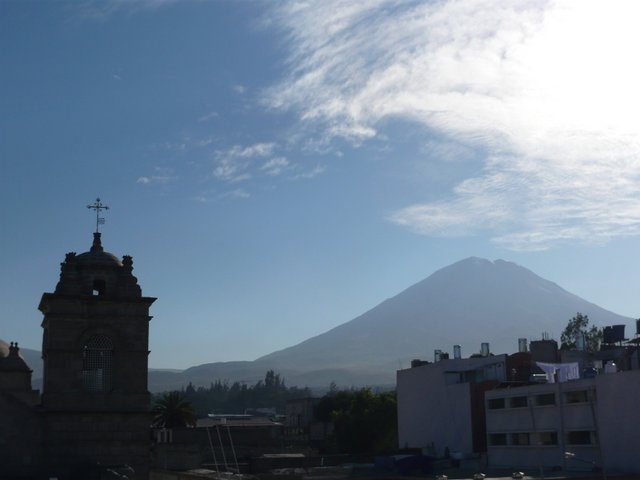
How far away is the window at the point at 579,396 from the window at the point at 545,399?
4.57 feet

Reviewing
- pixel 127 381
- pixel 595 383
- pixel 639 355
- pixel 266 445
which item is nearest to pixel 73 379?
pixel 127 381

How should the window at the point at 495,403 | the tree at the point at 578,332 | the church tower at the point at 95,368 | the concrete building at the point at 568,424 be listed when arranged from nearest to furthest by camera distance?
1. the church tower at the point at 95,368
2. the concrete building at the point at 568,424
3. the window at the point at 495,403
4. the tree at the point at 578,332

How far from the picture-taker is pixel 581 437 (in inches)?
2082

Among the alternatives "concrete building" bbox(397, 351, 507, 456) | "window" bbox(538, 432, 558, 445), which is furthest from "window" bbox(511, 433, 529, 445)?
"concrete building" bbox(397, 351, 507, 456)

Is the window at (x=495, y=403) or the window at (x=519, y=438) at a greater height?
the window at (x=495, y=403)

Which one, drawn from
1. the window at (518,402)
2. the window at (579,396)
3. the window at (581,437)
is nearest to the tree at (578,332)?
the window at (518,402)

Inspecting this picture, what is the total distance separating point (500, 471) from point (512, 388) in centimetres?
565

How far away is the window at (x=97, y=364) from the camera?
48.4 m

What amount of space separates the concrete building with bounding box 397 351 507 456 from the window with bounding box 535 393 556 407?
8.49 metres

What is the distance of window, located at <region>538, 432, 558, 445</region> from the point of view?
5512 centimetres

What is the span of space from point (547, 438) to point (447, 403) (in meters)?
14.1

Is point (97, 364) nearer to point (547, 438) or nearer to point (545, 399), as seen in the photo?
point (545, 399)

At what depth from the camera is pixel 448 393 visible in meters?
69.2

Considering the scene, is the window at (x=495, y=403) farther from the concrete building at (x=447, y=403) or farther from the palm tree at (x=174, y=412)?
the palm tree at (x=174, y=412)
